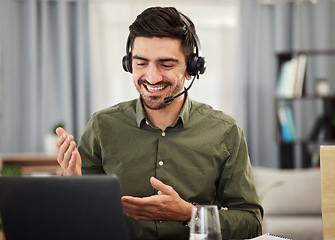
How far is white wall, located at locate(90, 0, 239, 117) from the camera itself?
4.51 meters

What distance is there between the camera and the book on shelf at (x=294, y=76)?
411 centimetres

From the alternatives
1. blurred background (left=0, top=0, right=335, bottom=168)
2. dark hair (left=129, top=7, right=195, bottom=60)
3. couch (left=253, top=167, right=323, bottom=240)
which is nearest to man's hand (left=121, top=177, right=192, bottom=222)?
dark hair (left=129, top=7, right=195, bottom=60)

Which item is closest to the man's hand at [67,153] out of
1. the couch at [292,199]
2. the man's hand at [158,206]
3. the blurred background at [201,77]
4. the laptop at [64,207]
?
the man's hand at [158,206]

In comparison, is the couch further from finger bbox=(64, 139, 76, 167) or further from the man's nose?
finger bbox=(64, 139, 76, 167)

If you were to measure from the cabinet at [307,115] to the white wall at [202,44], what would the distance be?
54 centimetres

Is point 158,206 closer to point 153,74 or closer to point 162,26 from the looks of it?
point 153,74

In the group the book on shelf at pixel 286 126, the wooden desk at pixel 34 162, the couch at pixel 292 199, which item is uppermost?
the book on shelf at pixel 286 126

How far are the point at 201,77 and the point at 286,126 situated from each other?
922 millimetres

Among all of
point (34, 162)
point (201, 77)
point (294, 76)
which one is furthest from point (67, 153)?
point (201, 77)

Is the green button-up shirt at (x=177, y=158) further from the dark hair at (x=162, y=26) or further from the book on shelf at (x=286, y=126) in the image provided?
the book on shelf at (x=286, y=126)

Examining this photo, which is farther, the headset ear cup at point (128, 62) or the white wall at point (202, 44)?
the white wall at point (202, 44)

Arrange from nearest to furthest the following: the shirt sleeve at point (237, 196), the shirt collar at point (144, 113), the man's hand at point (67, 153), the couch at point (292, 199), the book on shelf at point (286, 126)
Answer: the man's hand at point (67, 153)
the shirt sleeve at point (237, 196)
the shirt collar at point (144, 113)
the couch at point (292, 199)
the book on shelf at point (286, 126)

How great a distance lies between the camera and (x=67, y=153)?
1.19m

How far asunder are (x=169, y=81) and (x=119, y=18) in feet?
10.7
